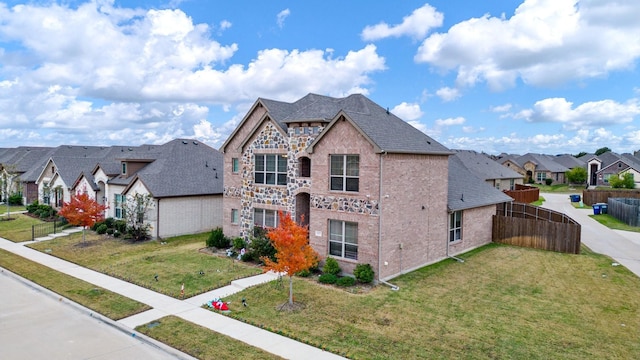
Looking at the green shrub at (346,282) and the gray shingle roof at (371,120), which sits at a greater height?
the gray shingle roof at (371,120)

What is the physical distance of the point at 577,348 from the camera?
37.6 ft

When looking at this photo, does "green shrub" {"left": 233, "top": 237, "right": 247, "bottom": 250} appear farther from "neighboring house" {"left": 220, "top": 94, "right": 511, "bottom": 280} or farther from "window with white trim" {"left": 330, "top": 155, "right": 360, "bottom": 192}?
"window with white trim" {"left": 330, "top": 155, "right": 360, "bottom": 192}

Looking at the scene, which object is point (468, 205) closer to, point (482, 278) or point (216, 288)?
point (482, 278)

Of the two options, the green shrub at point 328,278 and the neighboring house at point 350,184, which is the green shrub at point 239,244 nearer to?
the neighboring house at point 350,184

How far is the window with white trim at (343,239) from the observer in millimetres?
18047

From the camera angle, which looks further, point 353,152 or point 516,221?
point 516,221

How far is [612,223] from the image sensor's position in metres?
33.4

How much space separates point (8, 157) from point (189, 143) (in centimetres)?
3993

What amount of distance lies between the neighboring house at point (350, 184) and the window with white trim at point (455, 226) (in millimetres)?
57

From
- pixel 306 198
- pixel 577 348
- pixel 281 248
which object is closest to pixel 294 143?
pixel 306 198

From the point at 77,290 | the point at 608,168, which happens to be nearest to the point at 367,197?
the point at 77,290

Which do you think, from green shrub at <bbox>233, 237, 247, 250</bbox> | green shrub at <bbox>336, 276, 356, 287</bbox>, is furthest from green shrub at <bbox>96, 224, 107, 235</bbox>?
green shrub at <bbox>336, 276, 356, 287</bbox>

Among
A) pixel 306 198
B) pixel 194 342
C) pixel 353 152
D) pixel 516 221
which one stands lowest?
pixel 194 342

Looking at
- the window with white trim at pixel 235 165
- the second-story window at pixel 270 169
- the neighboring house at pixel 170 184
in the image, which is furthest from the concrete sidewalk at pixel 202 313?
the window with white trim at pixel 235 165
